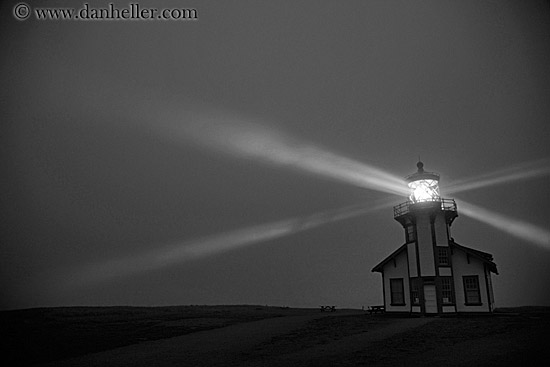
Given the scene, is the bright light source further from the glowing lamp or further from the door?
the door

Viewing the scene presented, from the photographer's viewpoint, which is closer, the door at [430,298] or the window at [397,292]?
the door at [430,298]

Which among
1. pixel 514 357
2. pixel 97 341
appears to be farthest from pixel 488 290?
pixel 97 341

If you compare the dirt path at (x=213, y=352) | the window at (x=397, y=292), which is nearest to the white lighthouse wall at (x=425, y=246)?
the window at (x=397, y=292)

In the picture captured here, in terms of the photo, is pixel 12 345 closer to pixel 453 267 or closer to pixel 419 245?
pixel 419 245

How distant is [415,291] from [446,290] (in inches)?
78.2

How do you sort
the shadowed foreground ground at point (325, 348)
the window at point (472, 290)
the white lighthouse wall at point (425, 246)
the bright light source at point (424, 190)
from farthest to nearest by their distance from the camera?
the bright light source at point (424, 190) < the white lighthouse wall at point (425, 246) < the window at point (472, 290) < the shadowed foreground ground at point (325, 348)

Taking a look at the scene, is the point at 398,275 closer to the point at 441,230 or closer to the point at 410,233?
the point at 410,233

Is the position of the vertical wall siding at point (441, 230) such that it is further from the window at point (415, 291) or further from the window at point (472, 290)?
the window at point (415, 291)

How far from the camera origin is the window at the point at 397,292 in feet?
94.8

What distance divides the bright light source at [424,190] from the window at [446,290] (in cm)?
560

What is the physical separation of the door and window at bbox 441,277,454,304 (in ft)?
1.83

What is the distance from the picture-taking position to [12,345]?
19531 mm

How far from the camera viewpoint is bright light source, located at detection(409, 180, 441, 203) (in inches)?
1114

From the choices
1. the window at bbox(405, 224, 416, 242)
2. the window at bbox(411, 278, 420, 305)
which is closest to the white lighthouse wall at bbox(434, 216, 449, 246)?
the window at bbox(405, 224, 416, 242)
